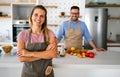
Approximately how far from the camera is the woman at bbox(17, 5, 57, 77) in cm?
176

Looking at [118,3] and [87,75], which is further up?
[118,3]

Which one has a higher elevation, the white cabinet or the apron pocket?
the white cabinet

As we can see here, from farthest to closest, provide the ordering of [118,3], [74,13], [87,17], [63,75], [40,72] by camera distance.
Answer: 1. [118,3]
2. [87,17]
3. [74,13]
4. [63,75]
5. [40,72]

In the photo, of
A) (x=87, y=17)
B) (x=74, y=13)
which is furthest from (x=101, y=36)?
(x=74, y=13)

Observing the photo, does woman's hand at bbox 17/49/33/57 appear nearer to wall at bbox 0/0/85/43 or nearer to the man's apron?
the man's apron

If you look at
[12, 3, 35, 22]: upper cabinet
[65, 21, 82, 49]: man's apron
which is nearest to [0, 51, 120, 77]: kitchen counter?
[65, 21, 82, 49]: man's apron

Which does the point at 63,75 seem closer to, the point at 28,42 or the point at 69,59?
the point at 69,59

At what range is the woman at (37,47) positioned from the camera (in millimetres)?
1758

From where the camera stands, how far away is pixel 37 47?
180 centimetres

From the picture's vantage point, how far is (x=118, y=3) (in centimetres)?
507

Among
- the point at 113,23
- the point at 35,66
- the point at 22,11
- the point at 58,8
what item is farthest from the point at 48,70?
the point at 113,23

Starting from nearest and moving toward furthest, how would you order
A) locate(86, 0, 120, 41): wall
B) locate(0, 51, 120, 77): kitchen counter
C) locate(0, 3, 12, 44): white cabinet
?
locate(0, 51, 120, 77): kitchen counter < locate(0, 3, 12, 44): white cabinet < locate(86, 0, 120, 41): wall

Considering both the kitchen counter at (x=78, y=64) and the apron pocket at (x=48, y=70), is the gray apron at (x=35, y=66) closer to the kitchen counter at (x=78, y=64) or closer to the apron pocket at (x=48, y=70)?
the apron pocket at (x=48, y=70)

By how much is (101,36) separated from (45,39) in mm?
2804
